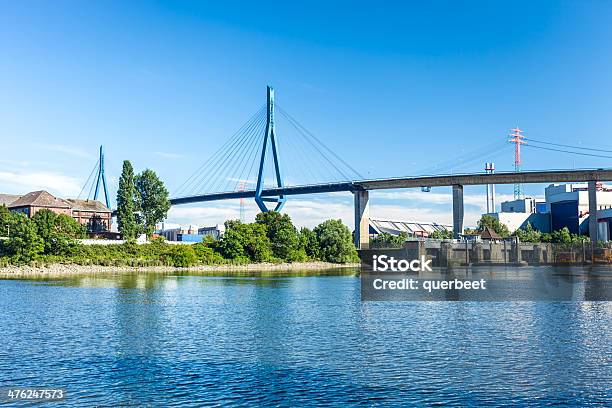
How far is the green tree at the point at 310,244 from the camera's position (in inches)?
3856

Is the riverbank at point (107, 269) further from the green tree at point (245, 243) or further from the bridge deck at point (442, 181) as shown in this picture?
the bridge deck at point (442, 181)

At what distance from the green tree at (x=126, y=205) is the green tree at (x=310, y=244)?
92.8ft

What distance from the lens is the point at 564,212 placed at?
5325 inches

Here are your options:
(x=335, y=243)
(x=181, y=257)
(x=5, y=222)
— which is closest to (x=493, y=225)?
(x=335, y=243)

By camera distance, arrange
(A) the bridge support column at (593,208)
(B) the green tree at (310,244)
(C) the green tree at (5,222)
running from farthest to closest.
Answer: (B) the green tree at (310,244), (A) the bridge support column at (593,208), (C) the green tree at (5,222)

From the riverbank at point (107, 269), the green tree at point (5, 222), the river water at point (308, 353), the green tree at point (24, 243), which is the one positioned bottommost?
the river water at point (308, 353)

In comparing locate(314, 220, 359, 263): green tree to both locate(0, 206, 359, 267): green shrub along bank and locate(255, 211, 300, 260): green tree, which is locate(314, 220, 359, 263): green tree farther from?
locate(255, 211, 300, 260): green tree

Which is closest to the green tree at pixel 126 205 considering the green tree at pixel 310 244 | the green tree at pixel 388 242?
the green tree at pixel 310 244

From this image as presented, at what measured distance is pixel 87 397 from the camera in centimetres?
1498

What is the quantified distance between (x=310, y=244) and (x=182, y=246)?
2290 cm

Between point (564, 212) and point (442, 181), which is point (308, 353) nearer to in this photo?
point (442, 181)

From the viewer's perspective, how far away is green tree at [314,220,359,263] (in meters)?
99.0

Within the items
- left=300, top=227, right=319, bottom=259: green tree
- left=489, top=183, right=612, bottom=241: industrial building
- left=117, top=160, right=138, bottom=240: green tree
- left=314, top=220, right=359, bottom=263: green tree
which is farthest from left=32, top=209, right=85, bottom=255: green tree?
left=489, top=183, right=612, bottom=241: industrial building

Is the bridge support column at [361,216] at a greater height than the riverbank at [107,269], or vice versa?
the bridge support column at [361,216]
